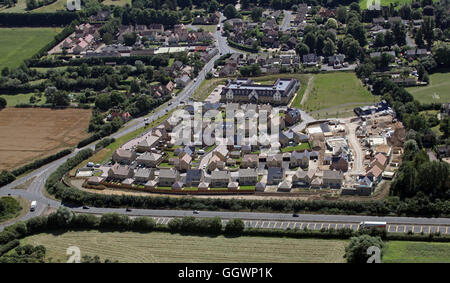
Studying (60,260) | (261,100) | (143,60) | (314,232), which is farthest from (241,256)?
(143,60)

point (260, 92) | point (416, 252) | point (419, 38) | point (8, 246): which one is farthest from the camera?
point (419, 38)

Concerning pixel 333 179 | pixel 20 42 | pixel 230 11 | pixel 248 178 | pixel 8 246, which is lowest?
pixel 8 246

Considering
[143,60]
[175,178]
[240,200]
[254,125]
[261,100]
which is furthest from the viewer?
[143,60]

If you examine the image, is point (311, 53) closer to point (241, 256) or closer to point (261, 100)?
point (261, 100)

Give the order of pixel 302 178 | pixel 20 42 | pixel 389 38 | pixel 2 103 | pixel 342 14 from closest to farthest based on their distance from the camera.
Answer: pixel 302 178 → pixel 2 103 → pixel 389 38 → pixel 342 14 → pixel 20 42

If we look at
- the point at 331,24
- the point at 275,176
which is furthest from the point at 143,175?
the point at 331,24

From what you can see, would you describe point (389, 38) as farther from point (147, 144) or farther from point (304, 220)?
point (304, 220)
